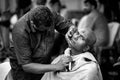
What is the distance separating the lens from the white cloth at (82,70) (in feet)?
9.95

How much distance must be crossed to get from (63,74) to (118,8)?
5112mm

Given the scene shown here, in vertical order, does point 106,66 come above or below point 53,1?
below

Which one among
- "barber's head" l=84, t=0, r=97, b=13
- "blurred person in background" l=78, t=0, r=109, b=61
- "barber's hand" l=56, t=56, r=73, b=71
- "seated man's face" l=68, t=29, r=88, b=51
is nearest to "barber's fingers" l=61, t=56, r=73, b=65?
"barber's hand" l=56, t=56, r=73, b=71

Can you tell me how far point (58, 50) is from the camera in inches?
194

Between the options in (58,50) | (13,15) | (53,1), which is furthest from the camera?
(13,15)

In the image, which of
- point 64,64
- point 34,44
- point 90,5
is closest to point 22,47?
point 34,44

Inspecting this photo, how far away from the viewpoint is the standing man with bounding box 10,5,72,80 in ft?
10.3

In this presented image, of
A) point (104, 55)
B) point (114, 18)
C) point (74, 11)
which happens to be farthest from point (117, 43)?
point (74, 11)

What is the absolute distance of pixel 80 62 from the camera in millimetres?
→ 3174

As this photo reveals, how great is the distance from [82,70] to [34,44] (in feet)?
2.07

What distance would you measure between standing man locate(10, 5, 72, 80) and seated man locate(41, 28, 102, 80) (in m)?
0.09

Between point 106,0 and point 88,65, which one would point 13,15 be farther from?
point 88,65

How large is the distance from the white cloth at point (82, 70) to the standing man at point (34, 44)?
91 millimetres

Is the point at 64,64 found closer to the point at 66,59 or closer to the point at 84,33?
the point at 66,59
